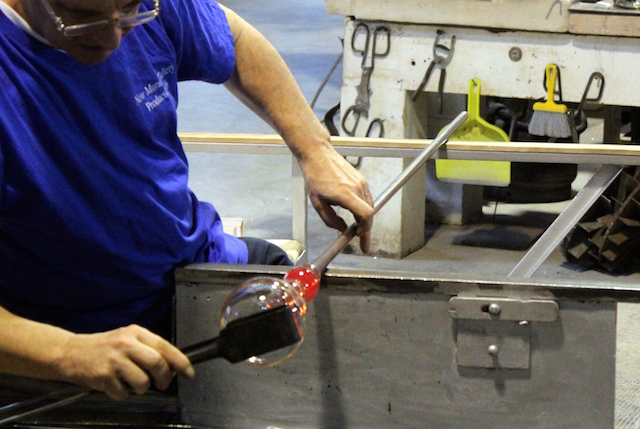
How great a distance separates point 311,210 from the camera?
4137 millimetres

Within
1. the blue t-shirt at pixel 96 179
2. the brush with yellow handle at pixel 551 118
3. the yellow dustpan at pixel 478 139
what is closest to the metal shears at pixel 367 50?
the yellow dustpan at pixel 478 139

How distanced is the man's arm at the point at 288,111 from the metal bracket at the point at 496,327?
35cm

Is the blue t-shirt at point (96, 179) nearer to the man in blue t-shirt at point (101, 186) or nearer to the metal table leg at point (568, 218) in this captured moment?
the man in blue t-shirt at point (101, 186)

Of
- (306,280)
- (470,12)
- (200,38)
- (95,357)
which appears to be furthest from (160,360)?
(470,12)

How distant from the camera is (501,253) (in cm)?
342

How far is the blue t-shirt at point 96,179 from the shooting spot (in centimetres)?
113

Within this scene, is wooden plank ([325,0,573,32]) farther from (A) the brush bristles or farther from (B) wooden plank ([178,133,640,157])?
(B) wooden plank ([178,133,640,157])

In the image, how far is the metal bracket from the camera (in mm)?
1203

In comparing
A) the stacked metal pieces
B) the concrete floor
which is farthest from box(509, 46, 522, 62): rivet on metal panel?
the concrete floor

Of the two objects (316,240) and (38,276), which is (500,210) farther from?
(38,276)

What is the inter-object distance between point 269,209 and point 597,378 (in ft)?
9.87

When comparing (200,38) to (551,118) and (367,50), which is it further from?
(551,118)

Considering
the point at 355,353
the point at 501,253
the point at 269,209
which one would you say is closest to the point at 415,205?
the point at 501,253

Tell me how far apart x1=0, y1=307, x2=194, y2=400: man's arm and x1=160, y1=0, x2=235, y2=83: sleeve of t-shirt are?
1.82ft
